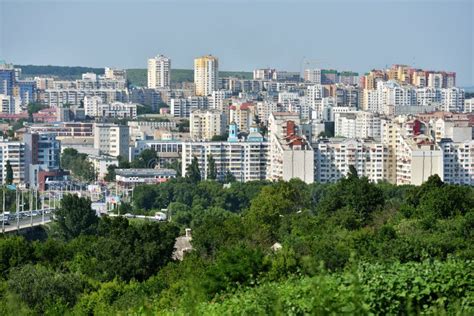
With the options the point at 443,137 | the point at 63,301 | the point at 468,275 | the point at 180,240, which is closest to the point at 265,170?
the point at 443,137

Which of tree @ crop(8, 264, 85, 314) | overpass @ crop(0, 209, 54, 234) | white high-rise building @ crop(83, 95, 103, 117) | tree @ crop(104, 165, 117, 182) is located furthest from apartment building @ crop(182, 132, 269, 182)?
tree @ crop(8, 264, 85, 314)

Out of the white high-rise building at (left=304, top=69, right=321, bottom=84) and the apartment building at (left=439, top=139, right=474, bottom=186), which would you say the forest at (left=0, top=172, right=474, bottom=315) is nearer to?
the apartment building at (left=439, top=139, right=474, bottom=186)

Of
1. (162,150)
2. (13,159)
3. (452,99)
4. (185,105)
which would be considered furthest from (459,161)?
(185,105)

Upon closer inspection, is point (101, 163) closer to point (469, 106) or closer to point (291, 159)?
point (291, 159)

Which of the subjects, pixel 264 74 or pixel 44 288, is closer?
pixel 44 288

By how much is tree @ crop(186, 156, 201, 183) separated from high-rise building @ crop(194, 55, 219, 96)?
2371cm

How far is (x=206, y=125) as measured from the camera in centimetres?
3538

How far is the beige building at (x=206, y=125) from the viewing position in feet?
115

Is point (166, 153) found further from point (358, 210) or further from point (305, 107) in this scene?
point (358, 210)

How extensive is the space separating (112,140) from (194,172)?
702 centimetres

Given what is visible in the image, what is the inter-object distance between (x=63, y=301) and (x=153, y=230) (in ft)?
8.33

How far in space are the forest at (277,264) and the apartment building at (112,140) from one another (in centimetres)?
1665

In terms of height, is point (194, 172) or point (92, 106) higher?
point (92, 106)

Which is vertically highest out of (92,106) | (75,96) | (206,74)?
(206,74)
